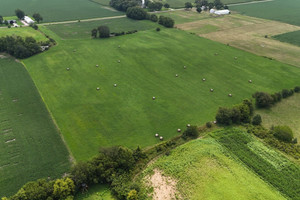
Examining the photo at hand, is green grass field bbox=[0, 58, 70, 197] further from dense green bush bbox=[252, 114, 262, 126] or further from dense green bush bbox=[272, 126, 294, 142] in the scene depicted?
dense green bush bbox=[272, 126, 294, 142]

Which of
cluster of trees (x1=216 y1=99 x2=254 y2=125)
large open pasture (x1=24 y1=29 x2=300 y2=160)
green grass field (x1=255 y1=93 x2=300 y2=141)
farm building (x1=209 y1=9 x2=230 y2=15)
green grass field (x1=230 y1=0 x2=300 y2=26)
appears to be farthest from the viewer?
farm building (x1=209 y1=9 x2=230 y2=15)

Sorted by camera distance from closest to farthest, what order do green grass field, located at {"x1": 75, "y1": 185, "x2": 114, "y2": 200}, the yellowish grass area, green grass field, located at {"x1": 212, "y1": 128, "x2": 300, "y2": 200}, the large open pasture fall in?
green grass field, located at {"x1": 75, "y1": 185, "x2": 114, "y2": 200}
green grass field, located at {"x1": 212, "y1": 128, "x2": 300, "y2": 200}
the large open pasture
the yellowish grass area

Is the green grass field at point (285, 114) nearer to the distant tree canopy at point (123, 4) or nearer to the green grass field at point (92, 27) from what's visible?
the green grass field at point (92, 27)

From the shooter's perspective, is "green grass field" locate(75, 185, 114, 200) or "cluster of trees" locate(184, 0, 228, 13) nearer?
"green grass field" locate(75, 185, 114, 200)

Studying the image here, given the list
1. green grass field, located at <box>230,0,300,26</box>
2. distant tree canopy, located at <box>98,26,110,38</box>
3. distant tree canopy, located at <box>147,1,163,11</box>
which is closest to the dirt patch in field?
distant tree canopy, located at <box>98,26,110,38</box>

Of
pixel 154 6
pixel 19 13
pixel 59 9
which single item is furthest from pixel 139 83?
pixel 59 9

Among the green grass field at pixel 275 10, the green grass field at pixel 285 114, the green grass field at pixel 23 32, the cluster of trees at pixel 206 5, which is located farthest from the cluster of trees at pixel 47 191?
the green grass field at pixel 275 10

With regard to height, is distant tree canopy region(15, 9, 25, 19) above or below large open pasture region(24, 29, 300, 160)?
above

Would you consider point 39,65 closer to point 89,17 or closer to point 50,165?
point 50,165
